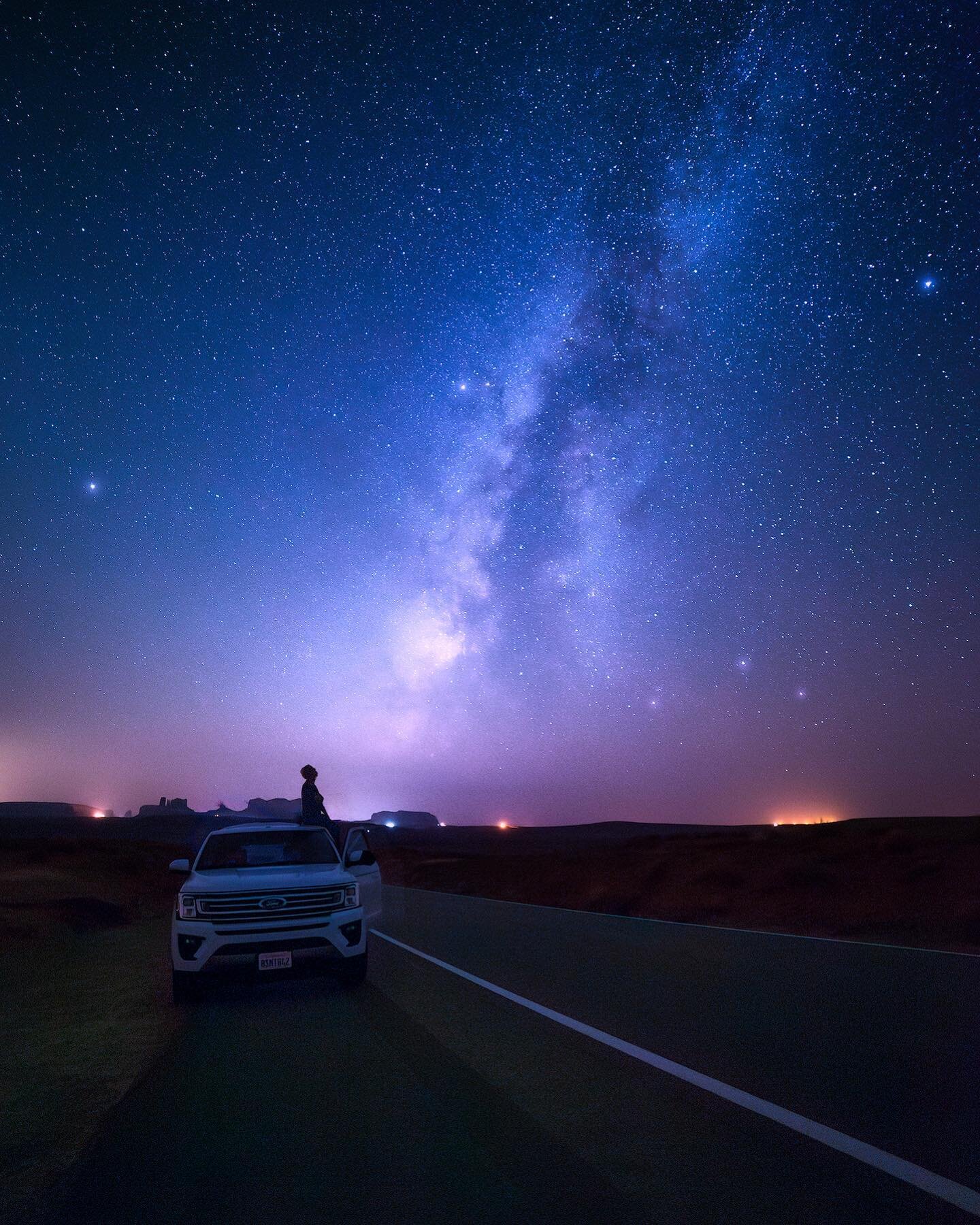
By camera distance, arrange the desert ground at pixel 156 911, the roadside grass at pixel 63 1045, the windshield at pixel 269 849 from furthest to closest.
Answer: the windshield at pixel 269 849 < the desert ground at pixel 156 911 < the roadside grass at pixel 63 1045

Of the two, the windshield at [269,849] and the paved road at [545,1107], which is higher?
the windshield at [269,849]

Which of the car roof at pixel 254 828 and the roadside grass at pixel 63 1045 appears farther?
the car roof at pixel 254 828

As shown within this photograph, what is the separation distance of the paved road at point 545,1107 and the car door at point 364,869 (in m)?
1.35

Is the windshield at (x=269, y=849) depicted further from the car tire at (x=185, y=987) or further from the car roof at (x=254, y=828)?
the car tire at (x=185, y=987)

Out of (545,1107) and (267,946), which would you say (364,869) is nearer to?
(267,946)

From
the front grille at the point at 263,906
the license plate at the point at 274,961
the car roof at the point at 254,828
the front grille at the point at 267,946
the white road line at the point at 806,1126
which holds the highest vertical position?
the car roof at the point at 254,828

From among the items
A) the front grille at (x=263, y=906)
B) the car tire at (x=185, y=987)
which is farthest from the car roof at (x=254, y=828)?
the car tire at (x=185, y=987)

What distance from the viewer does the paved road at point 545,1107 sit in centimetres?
435

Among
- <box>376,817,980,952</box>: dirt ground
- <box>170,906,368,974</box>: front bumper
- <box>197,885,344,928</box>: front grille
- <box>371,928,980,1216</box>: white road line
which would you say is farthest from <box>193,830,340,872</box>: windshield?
<box>376,817,980,952</box>: dirt ground

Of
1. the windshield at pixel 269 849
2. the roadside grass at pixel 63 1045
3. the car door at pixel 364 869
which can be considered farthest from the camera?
the car door at pixel 364 869

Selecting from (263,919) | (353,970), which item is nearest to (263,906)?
(263,919)

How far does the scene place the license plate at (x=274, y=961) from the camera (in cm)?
947

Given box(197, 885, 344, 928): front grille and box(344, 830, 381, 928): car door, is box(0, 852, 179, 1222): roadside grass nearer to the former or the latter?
box(197, 885, 344, 928): front grille

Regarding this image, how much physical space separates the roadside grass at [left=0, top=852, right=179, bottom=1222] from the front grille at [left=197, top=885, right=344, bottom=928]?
1039 mm
